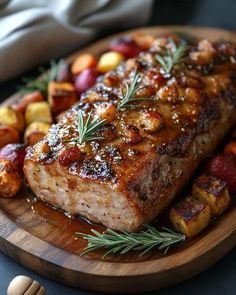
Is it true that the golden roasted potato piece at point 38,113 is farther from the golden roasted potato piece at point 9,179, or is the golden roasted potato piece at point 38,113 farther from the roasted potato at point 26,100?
the golden roasted potato piece at point 9,179

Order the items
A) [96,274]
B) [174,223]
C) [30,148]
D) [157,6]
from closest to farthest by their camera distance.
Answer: [96,274], [174,223], [30,148], [157,6]

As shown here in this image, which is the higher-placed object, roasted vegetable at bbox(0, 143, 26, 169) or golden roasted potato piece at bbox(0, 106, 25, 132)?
golden roasted potato piece at bbox(0, 106, 25, 132)

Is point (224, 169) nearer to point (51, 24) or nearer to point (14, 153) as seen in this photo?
point (14, 153)

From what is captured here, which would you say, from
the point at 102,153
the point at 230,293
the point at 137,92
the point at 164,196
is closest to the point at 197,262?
the point at 230,293

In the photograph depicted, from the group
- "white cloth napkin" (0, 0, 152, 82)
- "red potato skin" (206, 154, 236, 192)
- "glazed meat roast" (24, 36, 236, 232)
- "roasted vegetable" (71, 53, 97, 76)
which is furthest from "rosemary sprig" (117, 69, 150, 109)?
"white cloth napkin" (0, 0, 152, 82)

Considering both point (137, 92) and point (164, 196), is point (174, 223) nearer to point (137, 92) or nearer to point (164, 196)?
point (164, 196)

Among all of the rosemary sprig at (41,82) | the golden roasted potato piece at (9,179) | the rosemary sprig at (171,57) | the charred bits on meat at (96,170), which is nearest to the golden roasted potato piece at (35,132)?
the golden roasted potato piece at (9,179)

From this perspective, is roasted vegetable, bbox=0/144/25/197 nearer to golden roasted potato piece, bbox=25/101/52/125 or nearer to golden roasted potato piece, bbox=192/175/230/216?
golden roasted potato piece, bbox=25/101/52/125
